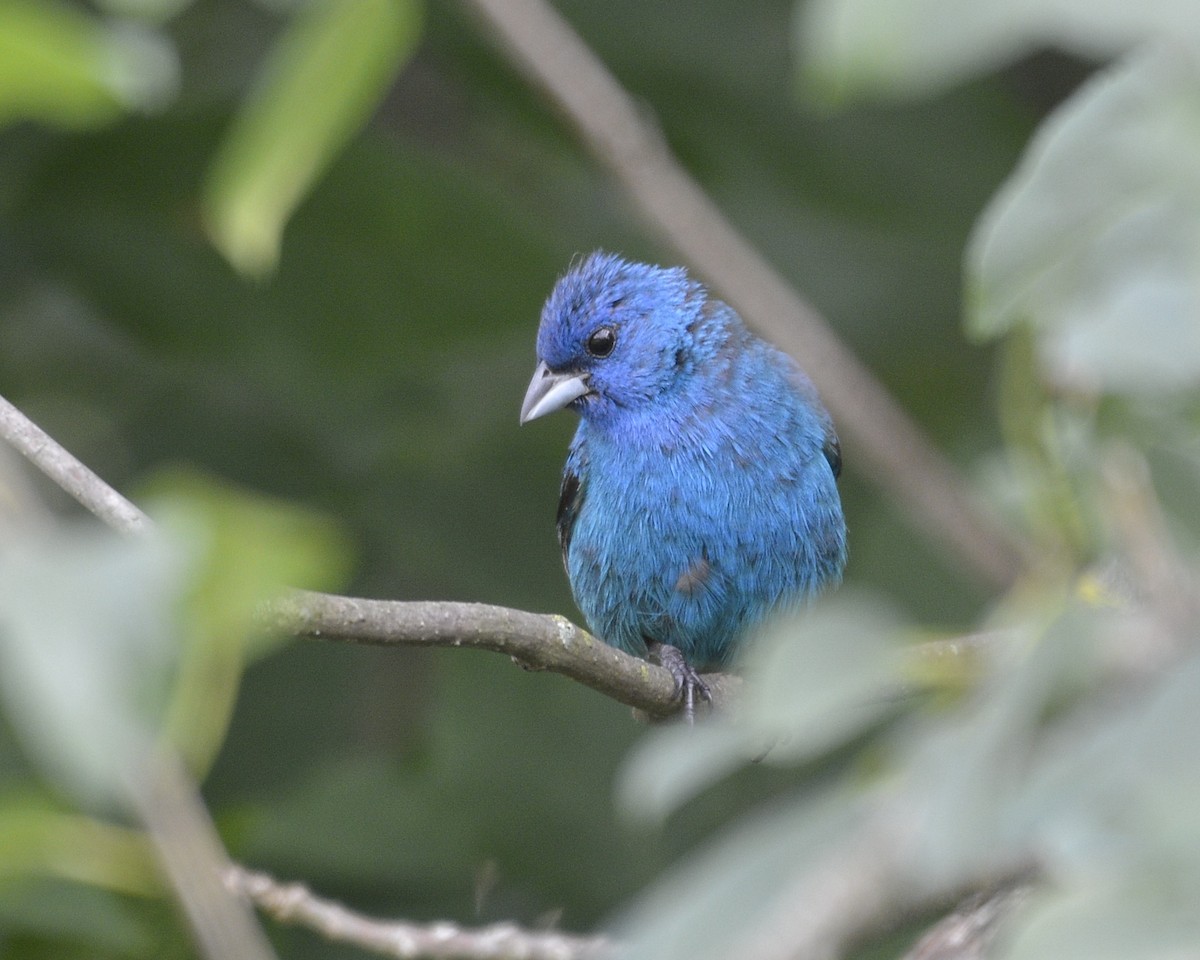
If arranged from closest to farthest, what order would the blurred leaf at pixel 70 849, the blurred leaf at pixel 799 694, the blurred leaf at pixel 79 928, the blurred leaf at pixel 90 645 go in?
the blurred leaf at pixel 90 645, the blurred leaf at pixel 799 694, the blurred leaf at pixel 70 849, the blurred leaf at pixel 79 928

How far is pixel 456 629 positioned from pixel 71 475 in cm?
58

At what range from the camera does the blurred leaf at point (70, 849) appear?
1166 mm

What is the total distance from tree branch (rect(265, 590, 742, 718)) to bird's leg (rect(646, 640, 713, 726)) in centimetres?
60

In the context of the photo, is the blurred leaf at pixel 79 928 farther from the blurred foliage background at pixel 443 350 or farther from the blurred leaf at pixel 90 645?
the blurred leaf at pixel 90 645

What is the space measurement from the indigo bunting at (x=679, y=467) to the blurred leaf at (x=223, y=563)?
129 inches

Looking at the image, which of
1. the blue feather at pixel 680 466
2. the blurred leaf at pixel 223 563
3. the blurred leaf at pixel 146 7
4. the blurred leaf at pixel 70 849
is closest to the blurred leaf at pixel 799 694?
the blurred leaf at pixel 223 563

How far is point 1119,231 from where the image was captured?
3.35 feet

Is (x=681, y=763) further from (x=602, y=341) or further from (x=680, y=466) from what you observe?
(x=602, y=341)

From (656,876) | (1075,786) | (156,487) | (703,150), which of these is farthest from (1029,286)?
(703,150)

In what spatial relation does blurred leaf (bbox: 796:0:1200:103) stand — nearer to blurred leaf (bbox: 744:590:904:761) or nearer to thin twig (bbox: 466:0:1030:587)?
thin twig (bbox: 466:0:1030:587)

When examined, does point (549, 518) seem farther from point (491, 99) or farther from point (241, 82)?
point (241, 82)

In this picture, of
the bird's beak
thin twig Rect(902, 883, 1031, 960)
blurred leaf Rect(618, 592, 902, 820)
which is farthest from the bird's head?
blurred leaf Rect(618, 592, 902, 820)

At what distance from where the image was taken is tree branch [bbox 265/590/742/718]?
7.04 feet

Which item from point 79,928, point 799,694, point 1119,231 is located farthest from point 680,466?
point 799,694
